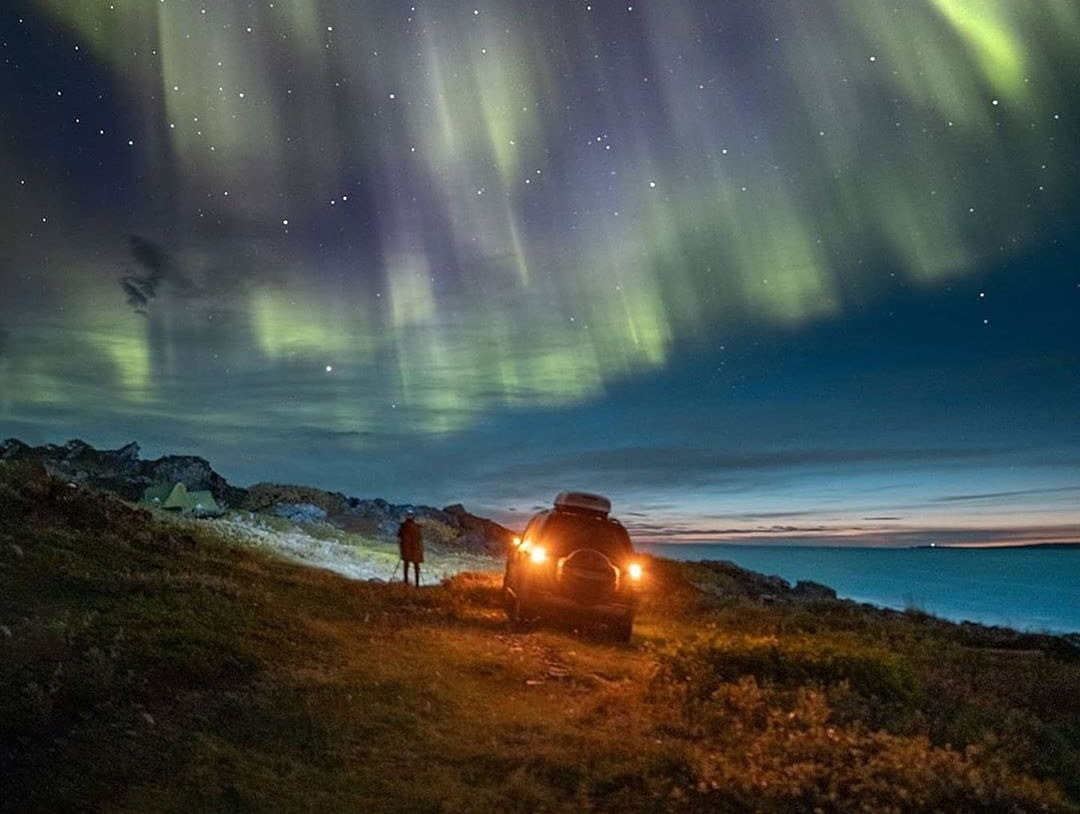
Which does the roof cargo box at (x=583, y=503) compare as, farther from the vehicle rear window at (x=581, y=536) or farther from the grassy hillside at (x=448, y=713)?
the grassy hillside at (x=448, y=713)

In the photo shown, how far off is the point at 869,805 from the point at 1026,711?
5891mm

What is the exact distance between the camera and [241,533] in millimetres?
33312

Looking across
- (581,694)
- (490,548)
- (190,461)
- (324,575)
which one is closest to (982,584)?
(490,548)

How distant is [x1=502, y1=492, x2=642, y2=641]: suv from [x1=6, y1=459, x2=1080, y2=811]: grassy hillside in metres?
0.60

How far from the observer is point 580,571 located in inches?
578

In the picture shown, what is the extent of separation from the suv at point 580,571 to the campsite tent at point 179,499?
35259 millimetres

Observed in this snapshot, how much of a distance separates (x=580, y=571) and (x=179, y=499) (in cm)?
4200

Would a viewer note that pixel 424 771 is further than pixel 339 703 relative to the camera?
No

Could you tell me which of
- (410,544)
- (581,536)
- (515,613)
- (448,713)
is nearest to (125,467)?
(410,544)

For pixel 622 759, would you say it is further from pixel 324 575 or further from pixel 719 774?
pixel 324 575

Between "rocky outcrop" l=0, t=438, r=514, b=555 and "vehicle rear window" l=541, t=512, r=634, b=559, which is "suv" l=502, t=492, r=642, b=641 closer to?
"vehicle rear window" l=541, t=512, r=634, b=559

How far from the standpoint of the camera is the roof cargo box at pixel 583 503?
15.8 m

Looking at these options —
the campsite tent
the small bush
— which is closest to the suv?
the small bush

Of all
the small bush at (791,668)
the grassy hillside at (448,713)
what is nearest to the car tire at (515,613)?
the grassy hillside at (448,713)
